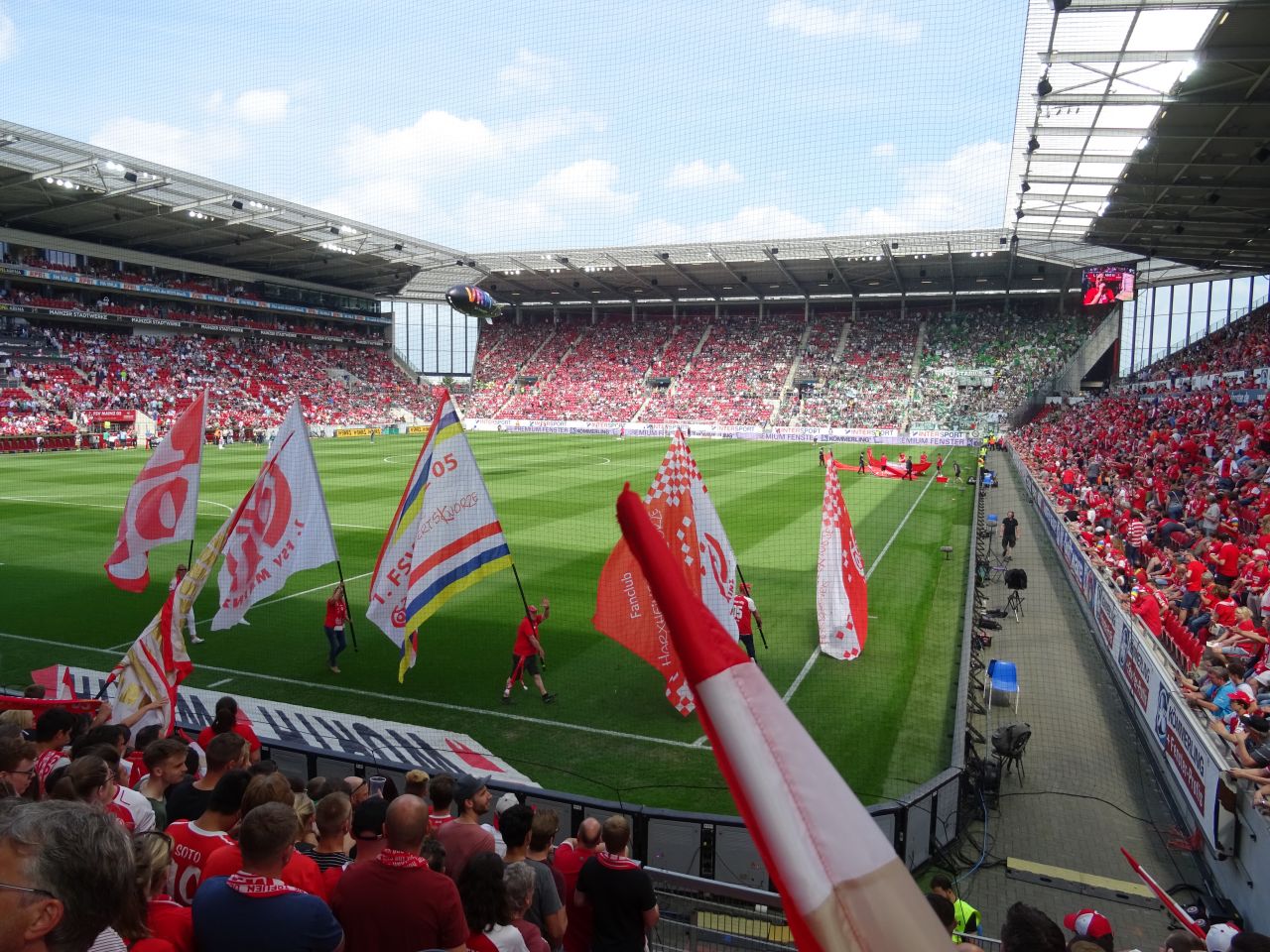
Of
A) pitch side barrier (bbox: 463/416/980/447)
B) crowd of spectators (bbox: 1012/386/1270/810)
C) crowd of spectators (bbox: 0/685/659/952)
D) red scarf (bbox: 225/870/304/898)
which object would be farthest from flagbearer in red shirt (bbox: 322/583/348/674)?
pitch side barrier (bbox: 463/416/980/447)

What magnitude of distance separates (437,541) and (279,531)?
2560 millimetres

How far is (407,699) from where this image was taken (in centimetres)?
1035

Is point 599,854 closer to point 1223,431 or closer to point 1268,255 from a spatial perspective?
point 1223,431

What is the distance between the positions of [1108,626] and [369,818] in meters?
11.4

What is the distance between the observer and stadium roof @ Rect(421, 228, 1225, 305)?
4475 cm

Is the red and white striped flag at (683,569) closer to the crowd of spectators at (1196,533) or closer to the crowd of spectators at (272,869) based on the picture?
the crowd of spectators at (272,869)

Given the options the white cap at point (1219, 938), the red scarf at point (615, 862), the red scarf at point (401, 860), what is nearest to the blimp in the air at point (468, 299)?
the red scarf at point (615, 862)

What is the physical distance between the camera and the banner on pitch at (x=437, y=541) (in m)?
9.34

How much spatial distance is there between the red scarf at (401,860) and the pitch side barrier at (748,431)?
158 feet

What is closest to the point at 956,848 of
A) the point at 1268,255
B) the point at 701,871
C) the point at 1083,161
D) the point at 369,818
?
the point at 701,871

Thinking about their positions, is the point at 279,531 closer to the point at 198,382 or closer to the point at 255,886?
the point at 255,886

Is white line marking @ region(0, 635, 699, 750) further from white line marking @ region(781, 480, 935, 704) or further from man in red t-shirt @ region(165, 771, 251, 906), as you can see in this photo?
man in red t-shirt @ region(165, 771, 251, 906)

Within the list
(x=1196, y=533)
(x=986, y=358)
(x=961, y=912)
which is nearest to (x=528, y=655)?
(x=961, y=912)

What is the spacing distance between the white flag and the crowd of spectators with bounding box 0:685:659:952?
17.7ft
